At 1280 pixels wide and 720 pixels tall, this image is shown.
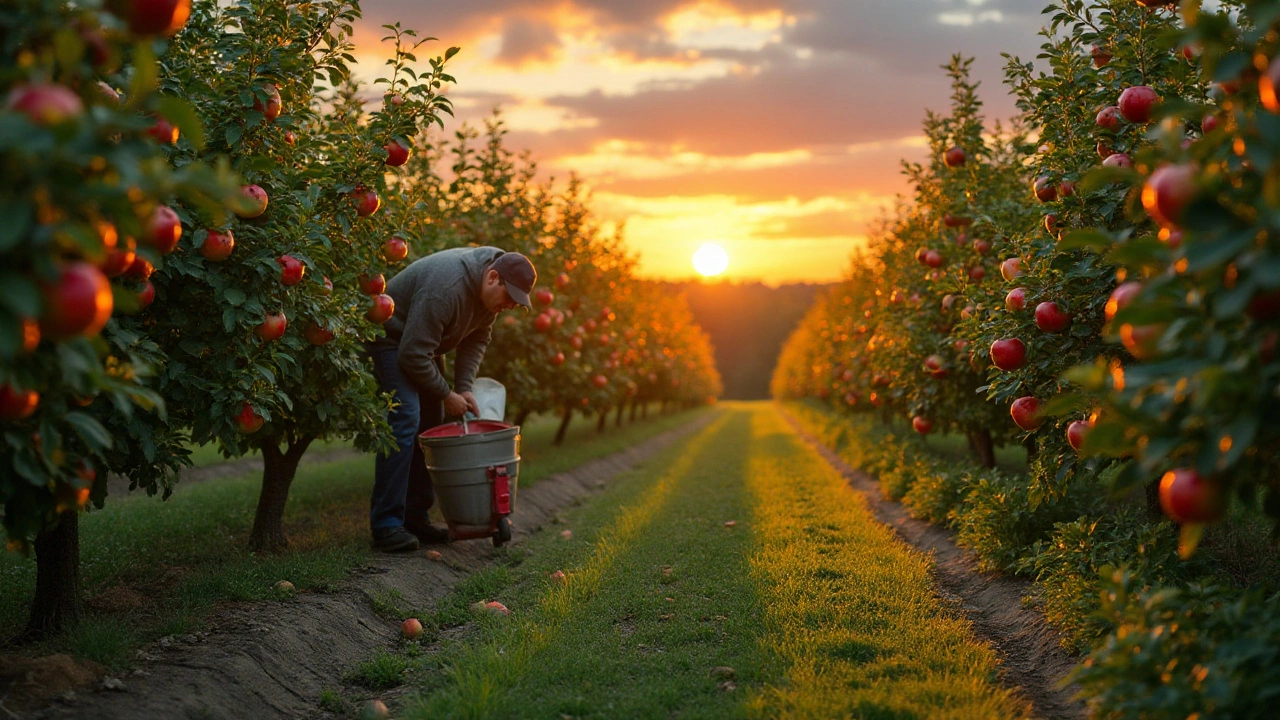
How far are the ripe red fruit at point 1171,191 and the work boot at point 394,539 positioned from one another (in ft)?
17.3

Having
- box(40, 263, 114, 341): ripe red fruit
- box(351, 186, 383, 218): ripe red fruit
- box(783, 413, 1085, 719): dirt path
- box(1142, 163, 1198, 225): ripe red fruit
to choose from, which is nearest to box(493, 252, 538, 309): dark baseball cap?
box(351, 186, 383, 218): ripe red fruit

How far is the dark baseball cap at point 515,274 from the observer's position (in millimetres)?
6203

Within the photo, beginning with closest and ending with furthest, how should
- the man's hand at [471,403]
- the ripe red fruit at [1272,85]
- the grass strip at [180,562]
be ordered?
the ripe red fruit at [1272,85] → the grass strip at [180,562] → the man's hand at [471,403]

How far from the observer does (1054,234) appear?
453 cm

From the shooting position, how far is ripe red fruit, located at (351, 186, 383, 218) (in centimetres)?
537

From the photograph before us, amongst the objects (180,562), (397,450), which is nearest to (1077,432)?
(397,450)

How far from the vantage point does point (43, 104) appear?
6.38 feet

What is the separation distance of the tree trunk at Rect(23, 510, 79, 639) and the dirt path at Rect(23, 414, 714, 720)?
0.55 m

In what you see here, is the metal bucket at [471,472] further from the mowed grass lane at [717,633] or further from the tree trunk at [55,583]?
the tree trunk at [55,583]

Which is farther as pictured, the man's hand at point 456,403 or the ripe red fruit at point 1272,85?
the man's hand at point 456,403

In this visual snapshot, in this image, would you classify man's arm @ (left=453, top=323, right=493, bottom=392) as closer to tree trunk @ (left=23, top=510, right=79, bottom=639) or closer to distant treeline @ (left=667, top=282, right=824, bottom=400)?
tree trunk @ (left=23, top=510, right=79, bottom=639)

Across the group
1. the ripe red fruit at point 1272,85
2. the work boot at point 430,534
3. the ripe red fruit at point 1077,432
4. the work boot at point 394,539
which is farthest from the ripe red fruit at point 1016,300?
the work boot at point 430,534

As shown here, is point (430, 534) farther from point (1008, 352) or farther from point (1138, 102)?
point (1138, 102)

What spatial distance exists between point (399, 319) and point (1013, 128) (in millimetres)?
7192
